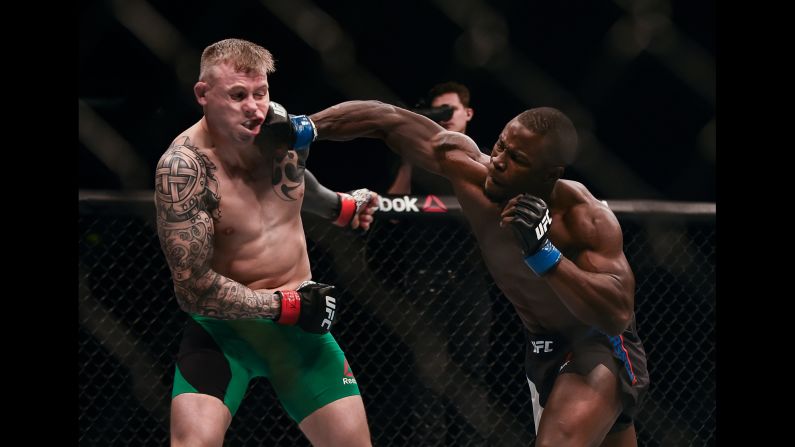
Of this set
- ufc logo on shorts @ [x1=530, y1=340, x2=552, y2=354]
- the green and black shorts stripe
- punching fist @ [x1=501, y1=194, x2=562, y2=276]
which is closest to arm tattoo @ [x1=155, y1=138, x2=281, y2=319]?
the green and black shorts stripe

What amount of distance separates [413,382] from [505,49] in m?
1.24

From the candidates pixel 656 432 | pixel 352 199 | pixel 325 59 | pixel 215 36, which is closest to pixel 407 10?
pixel 325 59

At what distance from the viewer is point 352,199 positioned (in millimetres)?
2844

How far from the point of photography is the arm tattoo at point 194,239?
2391 mm

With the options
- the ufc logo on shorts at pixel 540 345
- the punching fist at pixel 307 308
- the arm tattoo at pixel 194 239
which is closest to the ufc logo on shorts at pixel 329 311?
the punching fist at pixel 307 308

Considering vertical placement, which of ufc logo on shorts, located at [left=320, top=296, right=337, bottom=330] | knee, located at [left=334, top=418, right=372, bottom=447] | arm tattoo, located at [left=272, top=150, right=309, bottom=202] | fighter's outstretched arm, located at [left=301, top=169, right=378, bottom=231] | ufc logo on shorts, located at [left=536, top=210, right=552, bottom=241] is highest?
ufc logo on shorts, located at [left=536, top=210, right=552, bottom=241]

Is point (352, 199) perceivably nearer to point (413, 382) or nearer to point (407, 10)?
point (413, 382)

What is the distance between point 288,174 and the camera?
264cm

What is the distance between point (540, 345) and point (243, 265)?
82 centimetres

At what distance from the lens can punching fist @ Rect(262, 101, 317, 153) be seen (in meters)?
2.52

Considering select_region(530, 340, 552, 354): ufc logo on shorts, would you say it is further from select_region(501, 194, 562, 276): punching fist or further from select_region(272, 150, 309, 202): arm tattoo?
select_region(272, 150, 309, 202): arm tattoo

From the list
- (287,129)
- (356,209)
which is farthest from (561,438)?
(287,129)

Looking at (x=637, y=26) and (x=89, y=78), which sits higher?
(x=637, y=26)

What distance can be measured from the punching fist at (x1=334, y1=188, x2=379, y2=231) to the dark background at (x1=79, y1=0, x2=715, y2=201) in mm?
599
